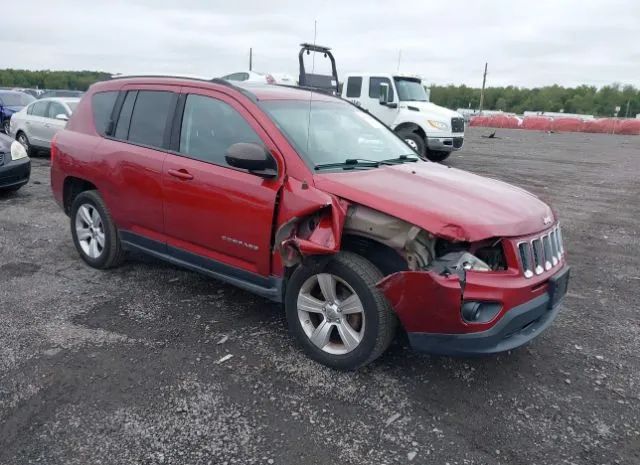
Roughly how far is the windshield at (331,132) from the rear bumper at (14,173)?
19.8 ft

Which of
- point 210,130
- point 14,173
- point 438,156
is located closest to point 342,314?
point 210,130

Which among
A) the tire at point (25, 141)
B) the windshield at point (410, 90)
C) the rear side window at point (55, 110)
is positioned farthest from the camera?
the windshield at point (410, 90)

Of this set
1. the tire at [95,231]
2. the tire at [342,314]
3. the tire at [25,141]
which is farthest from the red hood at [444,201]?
the tire at [25,141]

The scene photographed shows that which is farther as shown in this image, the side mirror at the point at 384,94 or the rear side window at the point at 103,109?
the side mirror at the point at 384,94

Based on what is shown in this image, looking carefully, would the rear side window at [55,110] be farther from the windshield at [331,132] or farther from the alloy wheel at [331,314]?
the alloy wheel at [331,314]

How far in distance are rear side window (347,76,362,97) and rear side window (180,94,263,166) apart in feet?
36.2

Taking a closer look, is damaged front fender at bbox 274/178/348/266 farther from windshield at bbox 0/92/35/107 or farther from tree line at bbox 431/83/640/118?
tree line at bbox 431/83/640/118

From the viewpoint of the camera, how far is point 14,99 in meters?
17.4

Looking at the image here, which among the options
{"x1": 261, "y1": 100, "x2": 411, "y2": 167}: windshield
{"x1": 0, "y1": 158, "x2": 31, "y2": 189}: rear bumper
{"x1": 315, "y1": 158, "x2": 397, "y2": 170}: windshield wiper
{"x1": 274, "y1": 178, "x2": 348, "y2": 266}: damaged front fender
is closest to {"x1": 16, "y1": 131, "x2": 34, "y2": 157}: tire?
{"x1": 0, "y1": 158, "x2": 31, "y2": 189}: rear bumper

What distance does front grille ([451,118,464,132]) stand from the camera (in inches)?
542

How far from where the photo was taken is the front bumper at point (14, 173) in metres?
8.16

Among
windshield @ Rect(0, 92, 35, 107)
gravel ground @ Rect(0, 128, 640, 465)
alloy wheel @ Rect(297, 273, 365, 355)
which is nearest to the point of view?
gravel ground @ Rect(0, 128, 640, 465)

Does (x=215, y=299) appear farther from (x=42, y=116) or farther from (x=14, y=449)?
(x=42, y=116)

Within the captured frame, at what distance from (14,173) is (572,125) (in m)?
39.4
